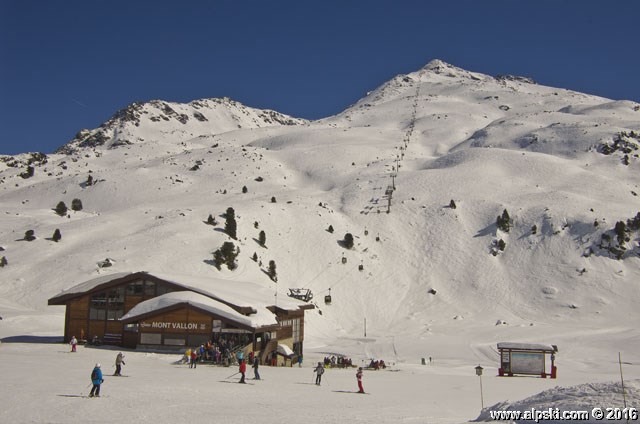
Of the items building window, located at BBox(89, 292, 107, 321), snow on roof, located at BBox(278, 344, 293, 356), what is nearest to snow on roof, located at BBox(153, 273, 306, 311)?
snow on roof, located at BBox(278, 344, 293, 356)

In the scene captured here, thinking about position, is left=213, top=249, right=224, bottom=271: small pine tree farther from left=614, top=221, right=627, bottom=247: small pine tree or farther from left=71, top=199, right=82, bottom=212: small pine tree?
left=614, top=221, right=627, bottom=247: small pine tree

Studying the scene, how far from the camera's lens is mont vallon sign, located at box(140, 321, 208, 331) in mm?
36344

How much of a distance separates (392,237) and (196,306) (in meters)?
55.9

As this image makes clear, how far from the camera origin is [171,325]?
1439 inches

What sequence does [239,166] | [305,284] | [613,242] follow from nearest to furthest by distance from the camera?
[305,284] < [613,242] < [239,166]

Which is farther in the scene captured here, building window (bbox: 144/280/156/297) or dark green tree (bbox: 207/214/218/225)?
dark green tree (bbox: 207/214/218/225)

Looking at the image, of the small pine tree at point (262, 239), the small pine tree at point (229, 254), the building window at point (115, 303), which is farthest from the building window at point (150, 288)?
the small pine tree at point (262, 239)

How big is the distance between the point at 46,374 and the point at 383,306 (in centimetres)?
5190

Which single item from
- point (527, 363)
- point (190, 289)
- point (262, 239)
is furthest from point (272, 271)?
point (527, 363)

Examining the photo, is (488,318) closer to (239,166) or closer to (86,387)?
(86,387)

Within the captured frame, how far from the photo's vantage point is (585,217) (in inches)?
3391

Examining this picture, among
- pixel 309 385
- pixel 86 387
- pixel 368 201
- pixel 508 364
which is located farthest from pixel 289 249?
pixel 86 387

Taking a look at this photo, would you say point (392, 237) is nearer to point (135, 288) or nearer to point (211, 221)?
point (211, 221)

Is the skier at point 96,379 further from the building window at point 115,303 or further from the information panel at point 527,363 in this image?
the information panel at point 527,363
